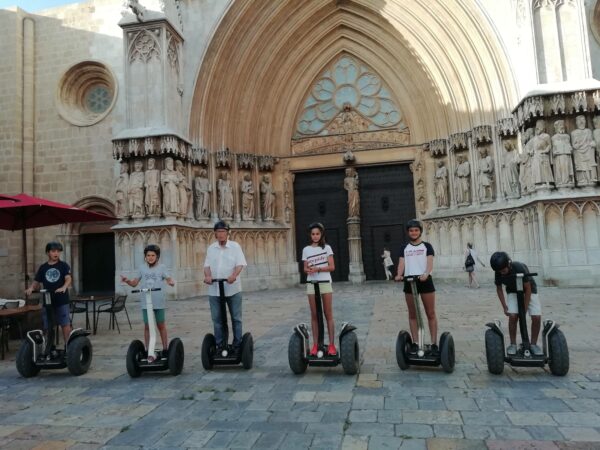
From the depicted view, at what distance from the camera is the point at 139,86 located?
1433 centimetres

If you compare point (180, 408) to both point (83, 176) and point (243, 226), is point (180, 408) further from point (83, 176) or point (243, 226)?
point (83, 176)

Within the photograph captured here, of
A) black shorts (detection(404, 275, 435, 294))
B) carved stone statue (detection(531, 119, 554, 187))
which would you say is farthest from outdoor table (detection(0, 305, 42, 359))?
carved stone statue (detection(531, 119, 554, 187))

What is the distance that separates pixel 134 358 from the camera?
502 centimetres

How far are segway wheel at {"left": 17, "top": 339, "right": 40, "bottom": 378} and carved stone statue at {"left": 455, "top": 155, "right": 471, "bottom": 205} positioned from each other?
12996 millimetres

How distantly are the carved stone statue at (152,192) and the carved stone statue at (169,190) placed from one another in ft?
0.55

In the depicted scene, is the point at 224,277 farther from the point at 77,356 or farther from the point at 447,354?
the point at 447,354

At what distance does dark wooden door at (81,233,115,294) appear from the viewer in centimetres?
1688

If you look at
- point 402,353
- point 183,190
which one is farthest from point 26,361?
point 183,190

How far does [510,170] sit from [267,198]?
26.3ft

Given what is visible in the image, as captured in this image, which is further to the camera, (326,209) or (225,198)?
(326,209)

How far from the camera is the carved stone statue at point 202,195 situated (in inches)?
595

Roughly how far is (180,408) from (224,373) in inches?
44.5

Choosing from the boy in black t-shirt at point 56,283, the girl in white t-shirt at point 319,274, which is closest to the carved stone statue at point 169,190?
the boy in black t-shirt at point 56,283

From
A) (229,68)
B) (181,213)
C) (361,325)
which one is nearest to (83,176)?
(181,213)
